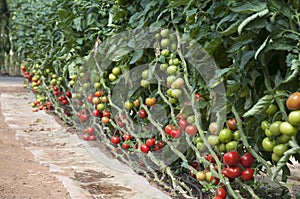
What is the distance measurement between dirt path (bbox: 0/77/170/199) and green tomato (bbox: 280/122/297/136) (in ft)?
4.81

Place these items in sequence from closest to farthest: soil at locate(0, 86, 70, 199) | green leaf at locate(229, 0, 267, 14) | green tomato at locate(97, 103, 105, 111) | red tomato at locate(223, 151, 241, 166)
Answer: green leaf at locate(229, 0, 267, 14) < red tomato at locate(223, 151, 241, 166) < soil at locate(0, 86, 70, 199) < green tomato at locate(97, 103, 105, 111)

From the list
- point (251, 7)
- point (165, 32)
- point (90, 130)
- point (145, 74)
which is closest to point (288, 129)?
point (251, 7)

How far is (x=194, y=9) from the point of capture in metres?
2.39

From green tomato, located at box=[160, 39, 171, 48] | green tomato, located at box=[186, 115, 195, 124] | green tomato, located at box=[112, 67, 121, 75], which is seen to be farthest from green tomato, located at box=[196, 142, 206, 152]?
green tomato, located at box=[112, 67, 121, 75]

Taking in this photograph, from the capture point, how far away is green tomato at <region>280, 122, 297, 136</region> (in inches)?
68.3

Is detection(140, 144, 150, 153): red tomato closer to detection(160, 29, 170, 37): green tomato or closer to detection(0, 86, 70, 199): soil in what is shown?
detection(0, 86, 70, 199): soil

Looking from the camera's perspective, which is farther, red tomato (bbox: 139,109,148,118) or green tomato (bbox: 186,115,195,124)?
red tomato (bbox: 139,109,148,118)

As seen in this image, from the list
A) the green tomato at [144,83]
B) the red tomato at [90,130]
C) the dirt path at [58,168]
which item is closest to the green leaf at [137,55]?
the green tomato at [144,83]

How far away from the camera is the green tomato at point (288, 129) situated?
174 centimetres

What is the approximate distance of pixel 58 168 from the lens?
3.79m

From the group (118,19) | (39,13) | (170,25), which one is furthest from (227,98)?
(39,13)

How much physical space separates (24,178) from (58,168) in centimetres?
41

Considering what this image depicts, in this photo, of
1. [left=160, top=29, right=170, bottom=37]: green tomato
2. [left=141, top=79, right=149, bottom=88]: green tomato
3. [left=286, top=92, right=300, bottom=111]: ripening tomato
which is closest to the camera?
[left=286, top=92, right=300, bottom=111]: ripening tomato

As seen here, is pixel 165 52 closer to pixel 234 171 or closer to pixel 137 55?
pixel 137 55
